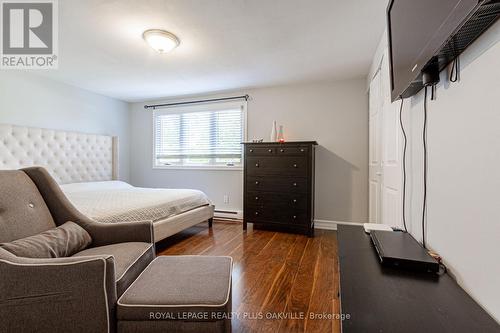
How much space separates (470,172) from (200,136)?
13.1ft

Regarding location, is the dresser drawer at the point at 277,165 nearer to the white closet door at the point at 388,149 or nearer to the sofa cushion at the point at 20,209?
the white closet door at the point at 388,149

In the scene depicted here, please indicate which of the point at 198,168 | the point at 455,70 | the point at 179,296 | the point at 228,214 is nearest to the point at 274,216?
the point at 228,214

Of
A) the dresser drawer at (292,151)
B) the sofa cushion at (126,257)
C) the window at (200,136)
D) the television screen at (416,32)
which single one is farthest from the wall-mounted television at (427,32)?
the window at (200,136)

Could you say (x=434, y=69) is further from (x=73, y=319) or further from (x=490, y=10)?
(x=73, y=319)

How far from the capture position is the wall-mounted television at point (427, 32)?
0.63m

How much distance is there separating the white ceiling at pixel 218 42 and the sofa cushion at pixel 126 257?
1794mm

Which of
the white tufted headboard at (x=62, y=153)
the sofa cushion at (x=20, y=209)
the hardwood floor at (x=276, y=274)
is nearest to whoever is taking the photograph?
the sofa cushion at (x=20, y=209)

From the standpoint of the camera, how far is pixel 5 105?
2936 mm

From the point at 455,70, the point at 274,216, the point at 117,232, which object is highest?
the point at 455,70

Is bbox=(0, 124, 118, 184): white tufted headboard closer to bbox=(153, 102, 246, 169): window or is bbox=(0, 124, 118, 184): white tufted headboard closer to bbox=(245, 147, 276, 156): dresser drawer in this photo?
bbox=(153, 102, 246, 169): window

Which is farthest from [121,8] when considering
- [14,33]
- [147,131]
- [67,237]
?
[147,131]

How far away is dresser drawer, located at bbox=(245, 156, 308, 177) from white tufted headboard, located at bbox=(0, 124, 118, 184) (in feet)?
8.44

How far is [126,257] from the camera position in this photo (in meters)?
1.36

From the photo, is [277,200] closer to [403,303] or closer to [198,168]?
[198,168]
